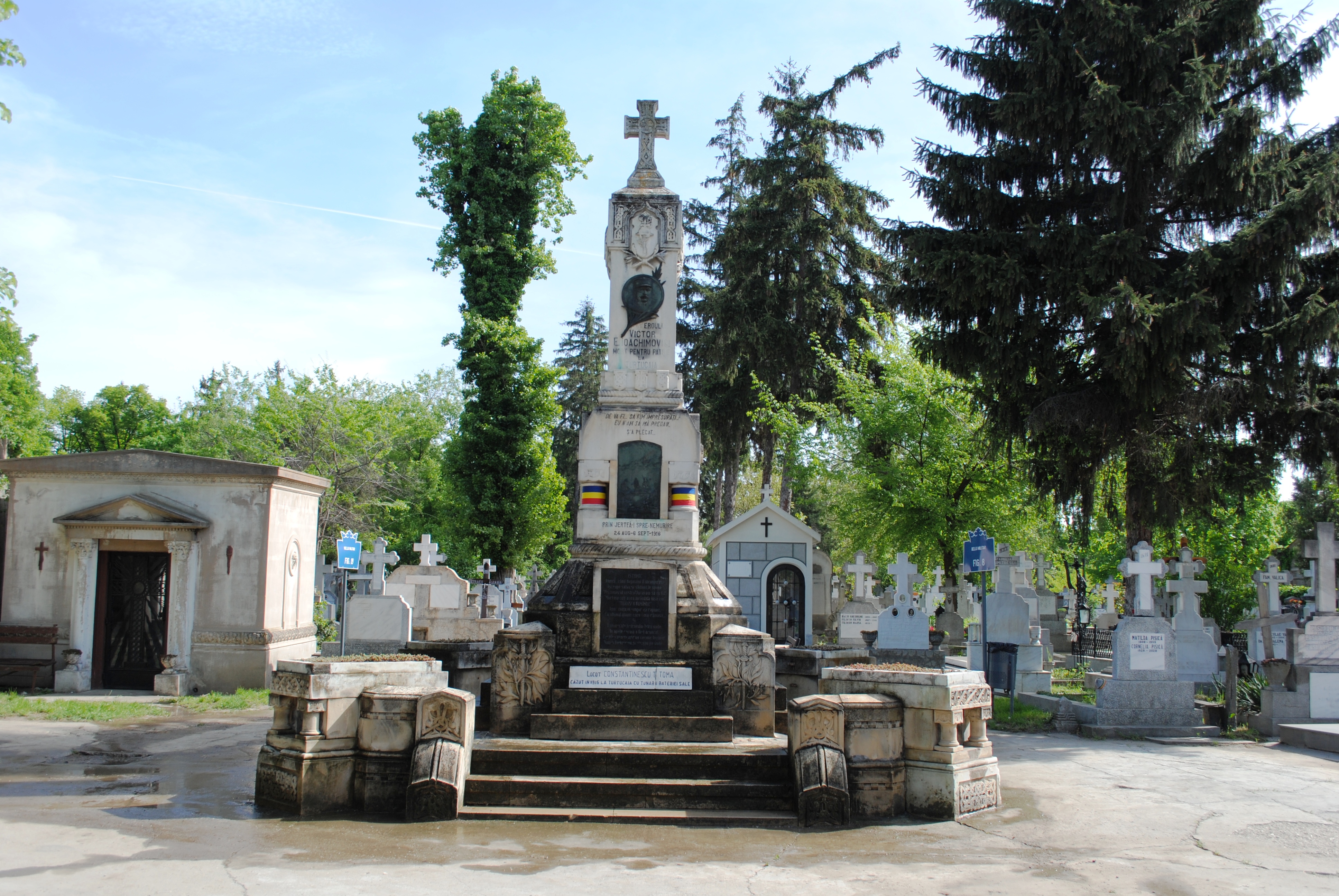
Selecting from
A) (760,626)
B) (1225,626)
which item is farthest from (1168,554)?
(760,626)

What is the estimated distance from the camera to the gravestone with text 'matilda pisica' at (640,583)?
8.69m

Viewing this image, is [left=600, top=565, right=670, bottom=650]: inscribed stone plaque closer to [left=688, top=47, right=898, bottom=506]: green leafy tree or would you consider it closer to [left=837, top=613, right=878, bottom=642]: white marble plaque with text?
[left=837, top=613, right=878, bottom=642]: white marble plaque with text

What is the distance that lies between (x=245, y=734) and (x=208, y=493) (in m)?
5.57

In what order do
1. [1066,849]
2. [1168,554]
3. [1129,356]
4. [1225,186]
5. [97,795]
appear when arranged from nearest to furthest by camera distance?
[1066,849] < [97,795] < [1129,356] < [1225,186] < [1168,554]

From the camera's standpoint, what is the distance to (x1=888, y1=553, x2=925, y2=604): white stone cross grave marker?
634 inches

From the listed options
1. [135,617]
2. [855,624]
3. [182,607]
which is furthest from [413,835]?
[855,624]

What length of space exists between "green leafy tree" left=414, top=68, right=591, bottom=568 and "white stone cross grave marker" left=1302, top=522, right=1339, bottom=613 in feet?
57.0

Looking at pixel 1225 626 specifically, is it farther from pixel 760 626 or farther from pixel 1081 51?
pixel 1081 51

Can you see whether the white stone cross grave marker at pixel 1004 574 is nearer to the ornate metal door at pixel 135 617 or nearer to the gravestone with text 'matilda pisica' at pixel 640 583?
the gravestone with text 'matilda pisica' at pixel 640 583

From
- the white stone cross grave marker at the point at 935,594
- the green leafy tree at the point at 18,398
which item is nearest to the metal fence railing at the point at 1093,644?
the white stone cross grave marker at the point at 935,594

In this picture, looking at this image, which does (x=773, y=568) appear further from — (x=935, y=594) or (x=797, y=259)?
(x=797, y=259)

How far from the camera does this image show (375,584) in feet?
44.7

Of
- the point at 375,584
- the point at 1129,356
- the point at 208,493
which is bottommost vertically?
the point at 375,584

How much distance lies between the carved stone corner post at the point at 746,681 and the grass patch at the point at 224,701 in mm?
7461
